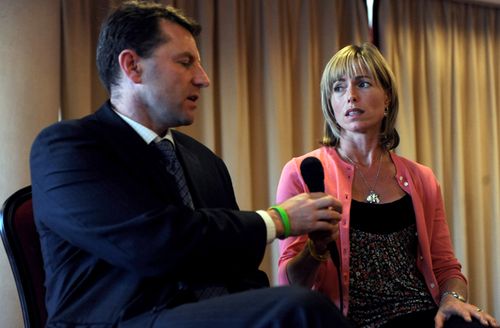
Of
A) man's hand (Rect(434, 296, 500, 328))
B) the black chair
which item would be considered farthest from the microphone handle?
the black chair

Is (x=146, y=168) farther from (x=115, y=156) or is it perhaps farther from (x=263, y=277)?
(x=263, y=277)

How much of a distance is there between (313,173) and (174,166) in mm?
452

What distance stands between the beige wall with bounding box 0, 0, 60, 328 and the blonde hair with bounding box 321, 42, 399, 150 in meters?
1.22

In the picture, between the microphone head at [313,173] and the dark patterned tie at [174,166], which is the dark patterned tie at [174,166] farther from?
the microphone head at [313,173]

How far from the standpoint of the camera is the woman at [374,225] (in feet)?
5.48

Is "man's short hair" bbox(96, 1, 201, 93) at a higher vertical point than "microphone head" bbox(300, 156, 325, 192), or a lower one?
higher

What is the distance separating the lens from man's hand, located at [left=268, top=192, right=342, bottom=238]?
1.22 meters

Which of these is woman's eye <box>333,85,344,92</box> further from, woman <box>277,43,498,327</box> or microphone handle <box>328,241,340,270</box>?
microphone handle <box>328,241,340,270</box>

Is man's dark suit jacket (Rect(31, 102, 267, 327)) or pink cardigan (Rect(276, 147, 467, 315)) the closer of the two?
man's dark suit jacket (Rect(31, 102, 267, 327))

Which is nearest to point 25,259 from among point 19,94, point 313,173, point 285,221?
point 285,221

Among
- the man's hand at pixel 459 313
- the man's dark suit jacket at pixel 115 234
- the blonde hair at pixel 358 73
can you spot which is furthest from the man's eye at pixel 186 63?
the man's hand at pixel 459 313

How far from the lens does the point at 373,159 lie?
1.96m

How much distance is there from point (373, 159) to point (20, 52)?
1505 mm

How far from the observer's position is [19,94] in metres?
2.35
